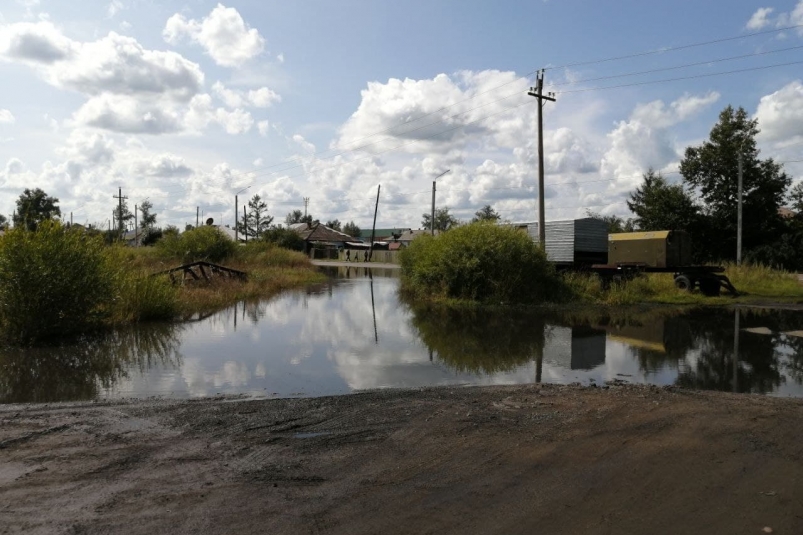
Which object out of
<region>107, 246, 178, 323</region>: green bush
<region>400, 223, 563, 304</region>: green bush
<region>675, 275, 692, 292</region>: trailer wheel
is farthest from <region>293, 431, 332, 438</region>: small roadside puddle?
<region>675, 275, 692, 292</region>: trailer wheel

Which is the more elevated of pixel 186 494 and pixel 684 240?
pixel 684 240

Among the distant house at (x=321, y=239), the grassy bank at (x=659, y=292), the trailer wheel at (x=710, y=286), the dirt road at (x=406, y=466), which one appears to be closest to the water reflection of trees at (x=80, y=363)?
the dirt road at (x=406, y=466)

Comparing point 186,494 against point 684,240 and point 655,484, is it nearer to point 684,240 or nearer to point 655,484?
point 655,484

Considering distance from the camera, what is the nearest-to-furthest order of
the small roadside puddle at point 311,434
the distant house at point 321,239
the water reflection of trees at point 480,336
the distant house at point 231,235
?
the small roadside puddle at point 311,434, the water reflection of trees at point 480,336, the distant house at point 231,235, the distant house at point 321,239

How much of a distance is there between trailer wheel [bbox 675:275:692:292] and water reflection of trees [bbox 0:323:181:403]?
1841 centimetres

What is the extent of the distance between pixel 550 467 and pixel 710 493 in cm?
118

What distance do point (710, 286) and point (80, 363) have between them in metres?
21.4

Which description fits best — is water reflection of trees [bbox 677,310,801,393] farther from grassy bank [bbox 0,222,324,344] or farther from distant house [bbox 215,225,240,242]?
distant house [bbox 215,225,240,242]

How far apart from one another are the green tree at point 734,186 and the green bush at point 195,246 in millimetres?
32976

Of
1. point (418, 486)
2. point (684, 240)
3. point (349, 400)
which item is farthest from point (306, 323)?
point (684, 240)

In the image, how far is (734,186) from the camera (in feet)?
131

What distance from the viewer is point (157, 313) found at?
1572 cm

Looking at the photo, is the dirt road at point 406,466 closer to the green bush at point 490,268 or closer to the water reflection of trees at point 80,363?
the water reflection of trees at point 80,363

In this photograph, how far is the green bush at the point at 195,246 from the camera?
3762 centimetres
